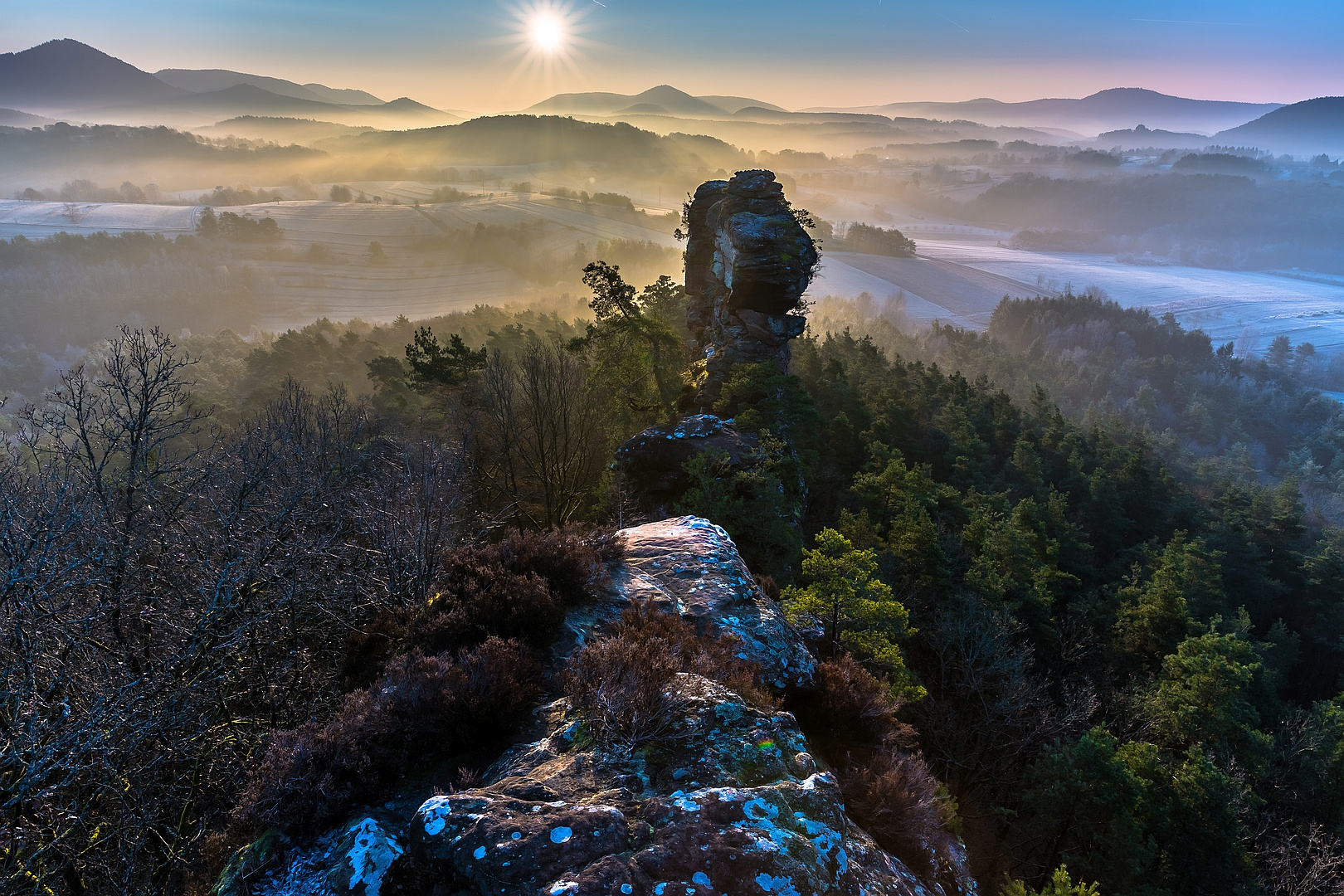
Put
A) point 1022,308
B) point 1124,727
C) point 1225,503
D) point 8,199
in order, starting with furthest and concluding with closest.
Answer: point 8,199 → point 1022,308 → point 1225,503 → point 1124,727

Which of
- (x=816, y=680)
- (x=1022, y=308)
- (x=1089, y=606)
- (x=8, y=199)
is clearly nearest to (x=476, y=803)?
(x=816, y=680)

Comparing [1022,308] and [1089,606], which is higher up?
[1022,308]

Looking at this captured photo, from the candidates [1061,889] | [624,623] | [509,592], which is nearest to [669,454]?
[624,623]

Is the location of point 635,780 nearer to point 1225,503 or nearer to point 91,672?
point 91,672

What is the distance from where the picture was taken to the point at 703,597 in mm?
9523

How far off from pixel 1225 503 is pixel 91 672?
54.0 metres

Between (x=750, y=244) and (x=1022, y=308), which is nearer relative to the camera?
(x=750, y=244)

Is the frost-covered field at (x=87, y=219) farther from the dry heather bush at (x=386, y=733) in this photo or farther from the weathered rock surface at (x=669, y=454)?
the dry heather bush at (x=386, y=733)

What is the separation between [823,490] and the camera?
29.5 m

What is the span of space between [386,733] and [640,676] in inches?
103

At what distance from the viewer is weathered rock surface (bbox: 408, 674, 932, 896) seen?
459 cm

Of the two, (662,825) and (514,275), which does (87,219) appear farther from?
(662,825)

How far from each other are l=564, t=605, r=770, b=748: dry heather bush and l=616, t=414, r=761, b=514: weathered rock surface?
431 inches

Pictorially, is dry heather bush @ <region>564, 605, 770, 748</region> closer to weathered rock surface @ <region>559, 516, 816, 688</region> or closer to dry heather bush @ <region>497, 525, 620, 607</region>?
weathered rock surface @ <region>559, 516, 816, 688</region>
